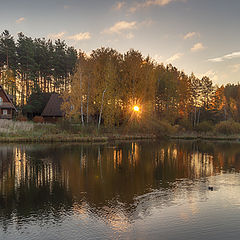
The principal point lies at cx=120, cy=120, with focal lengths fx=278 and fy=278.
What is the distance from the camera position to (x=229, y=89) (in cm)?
9788

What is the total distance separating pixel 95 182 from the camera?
17156 millimetres

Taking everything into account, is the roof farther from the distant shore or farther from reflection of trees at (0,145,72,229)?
reflection of trees at (0,145,72,229)

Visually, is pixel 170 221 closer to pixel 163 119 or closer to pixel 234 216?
pixel 234 216

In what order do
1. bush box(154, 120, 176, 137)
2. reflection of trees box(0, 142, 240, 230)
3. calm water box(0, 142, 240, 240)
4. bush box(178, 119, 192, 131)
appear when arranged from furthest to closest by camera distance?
bush box(178, 119, 192, 131), bush box(154, 120, 176, 137), reflection of trees box(0, 142, 240, 230), calm water box(0, 142, 240, 240)

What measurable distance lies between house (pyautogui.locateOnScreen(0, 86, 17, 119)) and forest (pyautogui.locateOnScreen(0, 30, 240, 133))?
3.74m

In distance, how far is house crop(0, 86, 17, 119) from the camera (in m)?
56.0

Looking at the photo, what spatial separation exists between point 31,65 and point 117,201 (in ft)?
187

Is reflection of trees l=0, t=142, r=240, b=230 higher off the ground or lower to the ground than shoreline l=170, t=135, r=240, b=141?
lower

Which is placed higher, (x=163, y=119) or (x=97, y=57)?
(x=97, y=57)

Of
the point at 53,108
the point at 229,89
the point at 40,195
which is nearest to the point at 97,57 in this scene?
the point at 53,108

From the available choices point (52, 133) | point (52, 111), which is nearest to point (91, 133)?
point (52, 133)

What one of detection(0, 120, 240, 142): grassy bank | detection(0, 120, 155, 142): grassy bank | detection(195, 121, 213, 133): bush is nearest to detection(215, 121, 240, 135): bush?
detection(0, 120, 240, 142): grassy bank

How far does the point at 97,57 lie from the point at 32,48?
25.3 m

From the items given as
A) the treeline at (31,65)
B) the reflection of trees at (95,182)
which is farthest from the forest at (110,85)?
the reflection of trees at (95,182)
